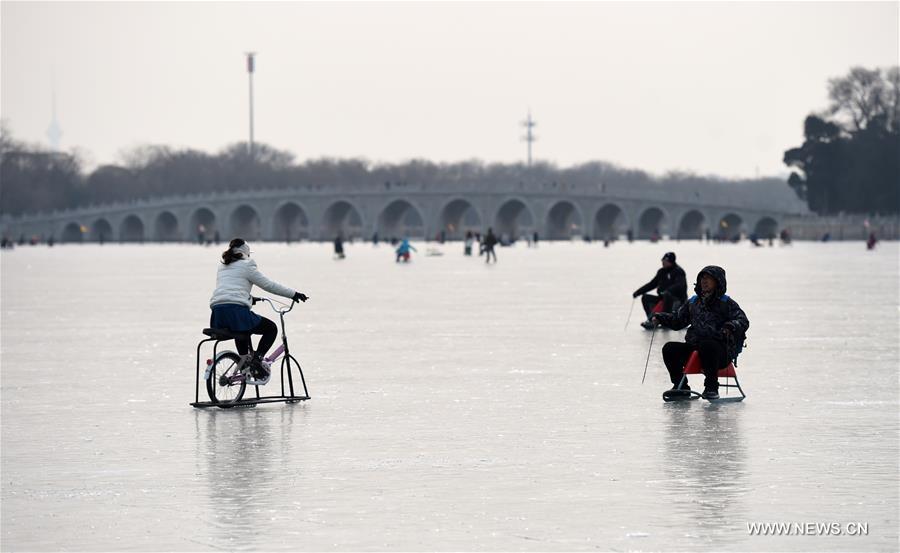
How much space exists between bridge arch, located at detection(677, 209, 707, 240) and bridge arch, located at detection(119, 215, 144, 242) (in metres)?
45.2

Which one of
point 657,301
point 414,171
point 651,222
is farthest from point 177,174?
point 657,301

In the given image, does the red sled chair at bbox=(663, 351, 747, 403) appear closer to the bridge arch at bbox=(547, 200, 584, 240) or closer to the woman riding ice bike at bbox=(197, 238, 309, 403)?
→ the woman riding ice bike at bbox=(197, 238, 309, 403)

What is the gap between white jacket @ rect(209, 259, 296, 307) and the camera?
9.89 m

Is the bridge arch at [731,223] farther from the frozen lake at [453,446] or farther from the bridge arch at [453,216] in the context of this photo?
the frozen lake at [453,446]

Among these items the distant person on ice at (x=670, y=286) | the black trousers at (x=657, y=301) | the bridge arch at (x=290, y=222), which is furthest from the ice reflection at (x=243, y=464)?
the bridge arch at (x=290, y=222)

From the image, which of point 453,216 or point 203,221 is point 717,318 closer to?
point 453,216

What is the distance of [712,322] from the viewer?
9.91 m

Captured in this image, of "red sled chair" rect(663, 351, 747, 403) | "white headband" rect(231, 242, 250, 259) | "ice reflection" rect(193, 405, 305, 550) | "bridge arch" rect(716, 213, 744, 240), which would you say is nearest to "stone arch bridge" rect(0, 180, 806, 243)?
"bridge arch" rect(716, 213, 744, 240)

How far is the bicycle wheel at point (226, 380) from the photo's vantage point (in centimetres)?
982

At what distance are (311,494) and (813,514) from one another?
2.15 metres

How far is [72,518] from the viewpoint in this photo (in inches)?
247

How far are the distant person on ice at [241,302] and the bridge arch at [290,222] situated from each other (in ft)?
365

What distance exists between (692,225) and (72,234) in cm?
5221

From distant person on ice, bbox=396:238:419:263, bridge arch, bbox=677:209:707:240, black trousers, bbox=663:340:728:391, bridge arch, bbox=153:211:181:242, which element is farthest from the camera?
bridge arch, bbox=153:211:181:242
